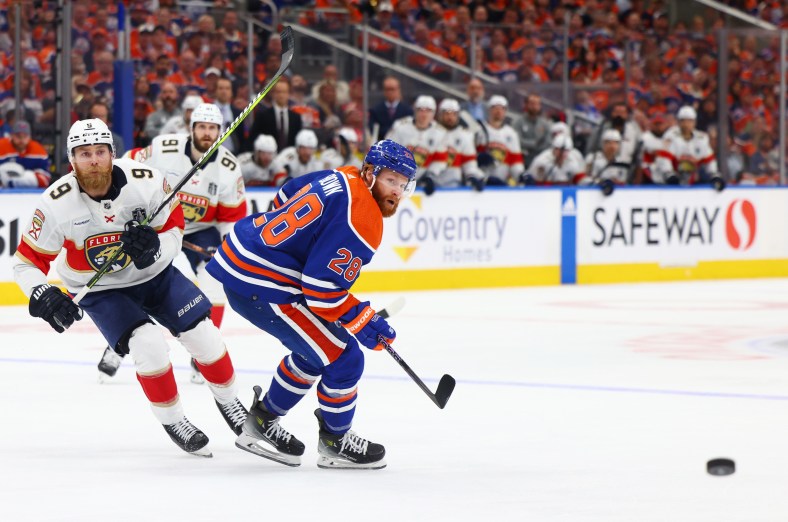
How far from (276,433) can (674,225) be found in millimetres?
9740

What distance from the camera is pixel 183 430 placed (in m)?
5.18

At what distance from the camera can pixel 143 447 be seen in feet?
17.7

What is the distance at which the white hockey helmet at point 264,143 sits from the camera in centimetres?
1222

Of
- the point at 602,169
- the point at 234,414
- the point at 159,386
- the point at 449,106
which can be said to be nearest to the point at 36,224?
the point at 159,386

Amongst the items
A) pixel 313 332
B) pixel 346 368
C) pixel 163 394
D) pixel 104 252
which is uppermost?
pixel 104 252

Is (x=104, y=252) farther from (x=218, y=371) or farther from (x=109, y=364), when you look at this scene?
(x=109, y=364)

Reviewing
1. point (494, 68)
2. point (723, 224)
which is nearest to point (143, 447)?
point (494, 68)

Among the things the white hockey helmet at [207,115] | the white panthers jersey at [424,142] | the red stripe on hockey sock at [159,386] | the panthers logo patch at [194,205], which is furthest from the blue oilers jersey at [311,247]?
the white panthers jersey at [424,142]

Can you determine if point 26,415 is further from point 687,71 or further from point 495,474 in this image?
point 687,71

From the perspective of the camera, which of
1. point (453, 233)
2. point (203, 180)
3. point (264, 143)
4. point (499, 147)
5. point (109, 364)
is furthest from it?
point (499, 147)

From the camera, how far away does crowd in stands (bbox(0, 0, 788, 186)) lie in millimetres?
11469

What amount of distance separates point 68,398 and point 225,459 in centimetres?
174

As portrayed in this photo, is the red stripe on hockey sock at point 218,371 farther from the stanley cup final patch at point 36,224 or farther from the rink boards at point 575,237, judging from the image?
the rink boards at point 575,237

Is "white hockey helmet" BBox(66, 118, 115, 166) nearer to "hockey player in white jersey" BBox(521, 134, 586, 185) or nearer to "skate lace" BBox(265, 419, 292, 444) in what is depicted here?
"skate lace" BBox(265, 419, 292, 444)
